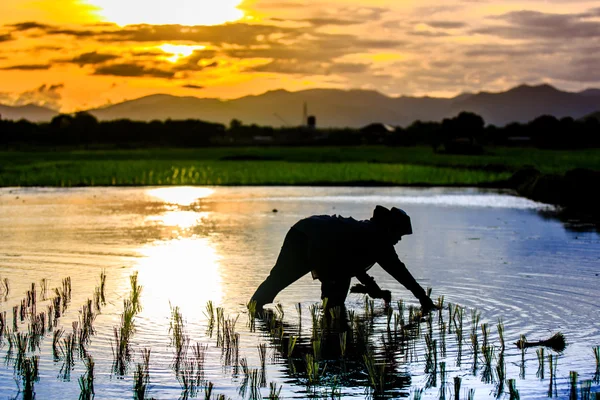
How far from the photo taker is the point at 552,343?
8.42m

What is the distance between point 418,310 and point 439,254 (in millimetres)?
5263

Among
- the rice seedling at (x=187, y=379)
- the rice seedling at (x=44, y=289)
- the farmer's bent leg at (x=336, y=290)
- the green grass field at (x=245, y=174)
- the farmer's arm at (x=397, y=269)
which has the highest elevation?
the green grass field at (x=245, y=174)

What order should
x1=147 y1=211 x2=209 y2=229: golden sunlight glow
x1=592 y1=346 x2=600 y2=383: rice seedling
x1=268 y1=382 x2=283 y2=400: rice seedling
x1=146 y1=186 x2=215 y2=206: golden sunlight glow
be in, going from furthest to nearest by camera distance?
x1=146 y1=186 x2=215 y2=206: golden sunlight glow < x1=147 y1=211 x2=209 y2=229: golden sunlight glow < x1=592 y1=346 x2=600 y2=383: rice seedling < x1=268 y1=382 x2=283 y2=400: rice seedling

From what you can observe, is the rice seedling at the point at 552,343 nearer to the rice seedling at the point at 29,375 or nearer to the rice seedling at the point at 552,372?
the rice seedling at the point at 552,372

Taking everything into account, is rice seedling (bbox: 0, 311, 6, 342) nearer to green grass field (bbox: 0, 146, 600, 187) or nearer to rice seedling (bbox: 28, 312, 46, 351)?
rice seedling (bbox: 28, 312, 46, 351)

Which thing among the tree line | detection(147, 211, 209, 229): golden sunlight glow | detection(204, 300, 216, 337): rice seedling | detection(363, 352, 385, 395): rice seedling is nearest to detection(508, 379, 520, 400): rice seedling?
detection(363, 352, 385, 395): rice seedling

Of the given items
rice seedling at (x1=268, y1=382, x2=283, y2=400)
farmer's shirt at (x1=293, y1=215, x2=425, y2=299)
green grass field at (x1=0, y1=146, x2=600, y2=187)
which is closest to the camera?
rice seedling at (x1=268, y1=382, x2=283, y2=400)

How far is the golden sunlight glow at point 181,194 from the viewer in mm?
27202

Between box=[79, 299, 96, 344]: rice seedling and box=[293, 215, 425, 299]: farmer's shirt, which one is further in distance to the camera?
box=[293, 215, 425, 299]: farmer's shirt

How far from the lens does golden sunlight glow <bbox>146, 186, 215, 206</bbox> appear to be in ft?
89.2

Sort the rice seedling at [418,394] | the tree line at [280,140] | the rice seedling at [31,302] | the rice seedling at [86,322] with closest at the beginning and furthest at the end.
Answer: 1. the rice seedling at [418,394]
2. the rice seedling at [86,322]
3. the rice seedling at [31,302]
4. the tree line at [280,140]

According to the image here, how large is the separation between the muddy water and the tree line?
5448 centimetres

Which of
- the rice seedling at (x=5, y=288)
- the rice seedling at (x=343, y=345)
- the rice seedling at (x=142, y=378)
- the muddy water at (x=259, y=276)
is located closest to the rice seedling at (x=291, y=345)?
the muddy water at (x=259, y=276)

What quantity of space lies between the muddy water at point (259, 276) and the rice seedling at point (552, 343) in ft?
0.30
